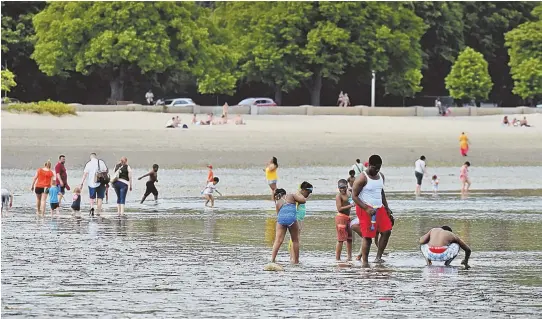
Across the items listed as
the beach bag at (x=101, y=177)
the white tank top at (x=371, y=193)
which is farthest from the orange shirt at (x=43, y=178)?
the white tank top at (x=371, y=193)

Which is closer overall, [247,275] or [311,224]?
[247,275]

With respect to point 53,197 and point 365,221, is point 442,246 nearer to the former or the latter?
point 365,221

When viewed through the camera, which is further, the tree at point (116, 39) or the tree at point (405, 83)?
the tree at point (405, 83)

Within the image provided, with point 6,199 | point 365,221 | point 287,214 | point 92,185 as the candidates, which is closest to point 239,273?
point 287,214

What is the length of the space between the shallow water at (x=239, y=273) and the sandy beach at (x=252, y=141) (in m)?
19.2

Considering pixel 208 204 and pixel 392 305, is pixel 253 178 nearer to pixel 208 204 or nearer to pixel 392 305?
pixel 208 204

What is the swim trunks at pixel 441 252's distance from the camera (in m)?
20.1

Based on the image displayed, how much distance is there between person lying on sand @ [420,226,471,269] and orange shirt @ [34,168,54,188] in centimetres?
1248

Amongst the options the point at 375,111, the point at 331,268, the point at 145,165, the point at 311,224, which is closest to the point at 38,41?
the point at 375,111

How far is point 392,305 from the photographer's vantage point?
1609 centimetres

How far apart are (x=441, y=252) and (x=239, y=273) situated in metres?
3.04

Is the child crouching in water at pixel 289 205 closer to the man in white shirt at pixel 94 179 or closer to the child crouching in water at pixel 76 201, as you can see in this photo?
the man in white shirt at pixel 94 179

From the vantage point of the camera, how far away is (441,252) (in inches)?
794

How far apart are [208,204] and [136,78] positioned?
49.7 metres
